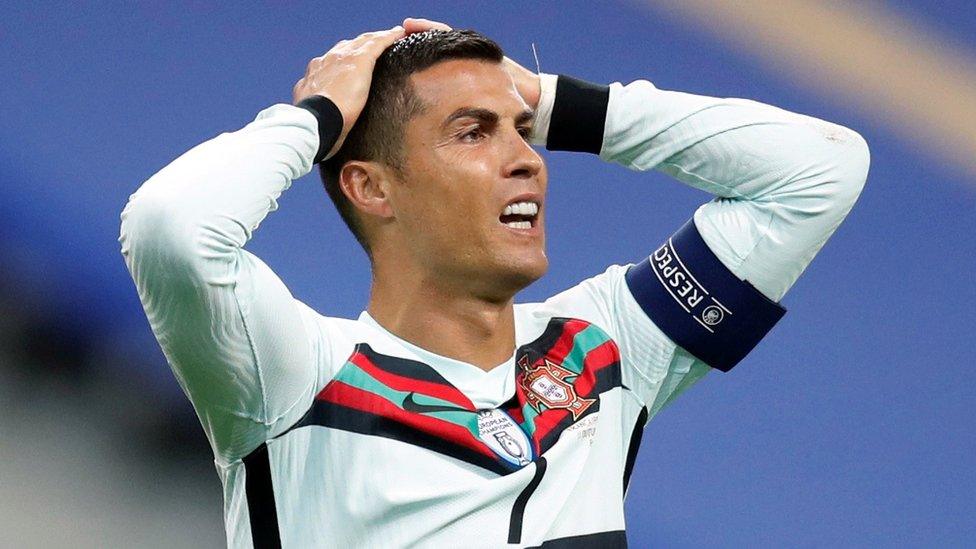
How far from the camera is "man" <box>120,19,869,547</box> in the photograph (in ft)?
5.68

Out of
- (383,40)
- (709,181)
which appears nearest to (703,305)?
(709,181)

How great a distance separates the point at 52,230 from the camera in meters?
2.98

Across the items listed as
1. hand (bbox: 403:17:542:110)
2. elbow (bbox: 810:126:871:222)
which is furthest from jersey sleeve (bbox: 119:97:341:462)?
elbow (bbox: 810:126:871:222)

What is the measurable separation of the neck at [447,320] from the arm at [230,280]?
6.1 inches

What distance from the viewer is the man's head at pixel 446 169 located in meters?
1.95

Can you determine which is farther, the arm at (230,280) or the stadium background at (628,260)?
the stadium background at (628,260)

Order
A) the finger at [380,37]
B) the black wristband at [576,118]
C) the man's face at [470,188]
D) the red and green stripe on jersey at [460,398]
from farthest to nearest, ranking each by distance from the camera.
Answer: the black wristband at [576,118]
the finger at [380,37]
the man's face at [470,188]
the red and green stripe on jersey at [460,398]

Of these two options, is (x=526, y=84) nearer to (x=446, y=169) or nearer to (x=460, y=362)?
(x=446, y=169)

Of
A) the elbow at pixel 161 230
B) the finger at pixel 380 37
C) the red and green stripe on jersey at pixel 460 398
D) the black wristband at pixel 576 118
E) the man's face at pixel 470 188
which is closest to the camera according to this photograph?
the elbow at pixel 161 230

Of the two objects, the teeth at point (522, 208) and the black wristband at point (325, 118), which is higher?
the black wristband at point (325, 118)

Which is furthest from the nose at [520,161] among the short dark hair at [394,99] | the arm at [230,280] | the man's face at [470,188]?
the arm at [230,280]

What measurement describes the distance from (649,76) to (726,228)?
1.39 meters

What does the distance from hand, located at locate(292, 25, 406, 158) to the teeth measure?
0.77ft

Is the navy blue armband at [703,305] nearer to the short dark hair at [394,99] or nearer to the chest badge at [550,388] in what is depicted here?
the chest badge at [550,388]
